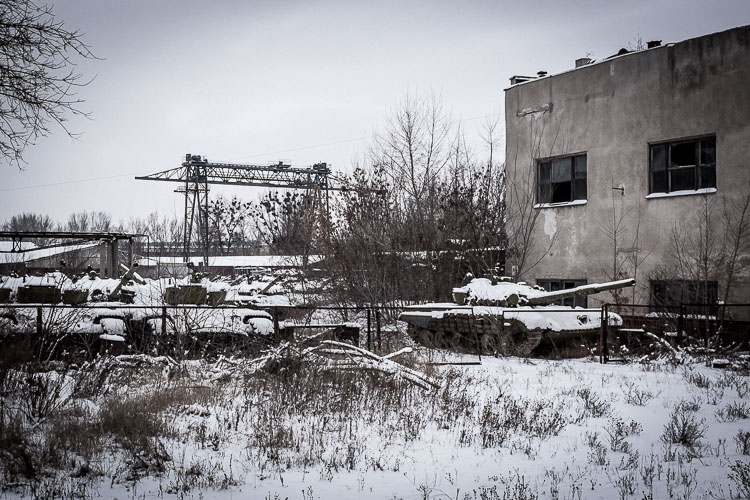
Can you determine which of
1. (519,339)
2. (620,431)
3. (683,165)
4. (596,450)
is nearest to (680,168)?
(683,165)

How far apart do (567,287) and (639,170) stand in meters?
4.01

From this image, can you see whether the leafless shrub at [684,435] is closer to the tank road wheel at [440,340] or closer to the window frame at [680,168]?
the tank road wheel at [440,340]

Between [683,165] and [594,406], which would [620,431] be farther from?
[683,165]

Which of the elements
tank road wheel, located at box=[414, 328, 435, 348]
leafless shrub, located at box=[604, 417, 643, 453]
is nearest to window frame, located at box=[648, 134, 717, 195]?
tank road wheel, located at box=[414, 328, 435, 348]

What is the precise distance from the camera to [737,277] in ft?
54.7

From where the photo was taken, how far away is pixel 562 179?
20469mm

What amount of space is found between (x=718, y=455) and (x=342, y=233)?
632 inches

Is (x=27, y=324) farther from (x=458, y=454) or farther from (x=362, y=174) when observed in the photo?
(x=362, y=174)

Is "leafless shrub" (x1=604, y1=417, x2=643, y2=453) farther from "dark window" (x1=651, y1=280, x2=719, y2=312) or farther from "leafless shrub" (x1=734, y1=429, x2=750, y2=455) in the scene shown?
"dark window" (x1=651, y1=280, x2=719, y2=312)

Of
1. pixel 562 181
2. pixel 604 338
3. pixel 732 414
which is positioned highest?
pixel 562 181

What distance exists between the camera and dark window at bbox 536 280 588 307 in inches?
768

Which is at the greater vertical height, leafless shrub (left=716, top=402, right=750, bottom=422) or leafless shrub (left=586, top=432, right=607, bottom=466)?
leafless shrub (left=716, top=402, right=750, bottom=422)

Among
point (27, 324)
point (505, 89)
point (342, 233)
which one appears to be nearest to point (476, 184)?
point (505, 89)

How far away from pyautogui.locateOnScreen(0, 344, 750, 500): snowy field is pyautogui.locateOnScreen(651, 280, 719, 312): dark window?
5978 millimetres
